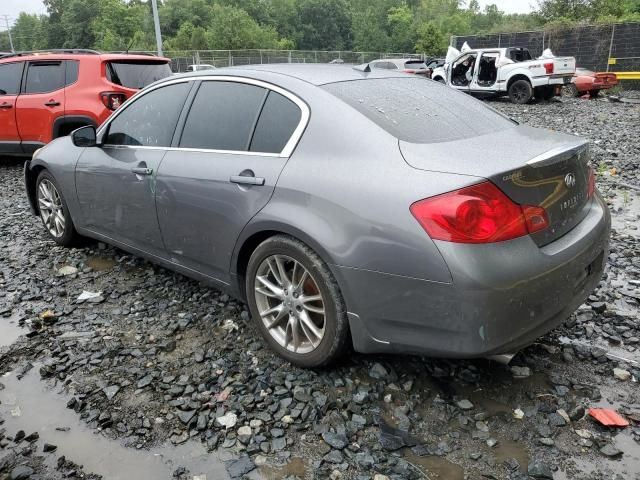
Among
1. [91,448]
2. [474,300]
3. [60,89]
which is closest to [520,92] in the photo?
[60,89]

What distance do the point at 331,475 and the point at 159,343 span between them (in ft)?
5.11

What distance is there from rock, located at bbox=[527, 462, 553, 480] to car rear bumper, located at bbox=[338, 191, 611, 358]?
0.49 metres

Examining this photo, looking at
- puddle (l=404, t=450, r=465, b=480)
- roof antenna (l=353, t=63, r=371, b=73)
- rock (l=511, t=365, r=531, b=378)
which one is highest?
roof antenna (l=353, t=63, r=371, b=73)

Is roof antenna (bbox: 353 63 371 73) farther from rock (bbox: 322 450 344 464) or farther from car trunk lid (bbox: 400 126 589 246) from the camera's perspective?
rock (bbox: 322 450 344 464)

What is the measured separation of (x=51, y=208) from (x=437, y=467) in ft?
13.9

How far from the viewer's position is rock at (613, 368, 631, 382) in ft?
9.70

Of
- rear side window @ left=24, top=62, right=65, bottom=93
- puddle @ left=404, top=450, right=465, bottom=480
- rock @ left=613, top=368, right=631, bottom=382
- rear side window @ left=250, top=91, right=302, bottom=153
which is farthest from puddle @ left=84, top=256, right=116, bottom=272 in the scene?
rear side window @ left=24, top=62, right=65, bottom=93

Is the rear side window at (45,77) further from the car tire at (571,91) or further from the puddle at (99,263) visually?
the car tire at (571,91)

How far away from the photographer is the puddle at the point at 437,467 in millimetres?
2330

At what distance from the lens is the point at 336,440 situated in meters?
2.54

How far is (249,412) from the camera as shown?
2.76 metres

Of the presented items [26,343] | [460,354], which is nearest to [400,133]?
[460,354]

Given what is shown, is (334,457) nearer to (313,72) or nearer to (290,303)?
(290,303)

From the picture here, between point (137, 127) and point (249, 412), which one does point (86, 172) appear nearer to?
point (137, 127)
